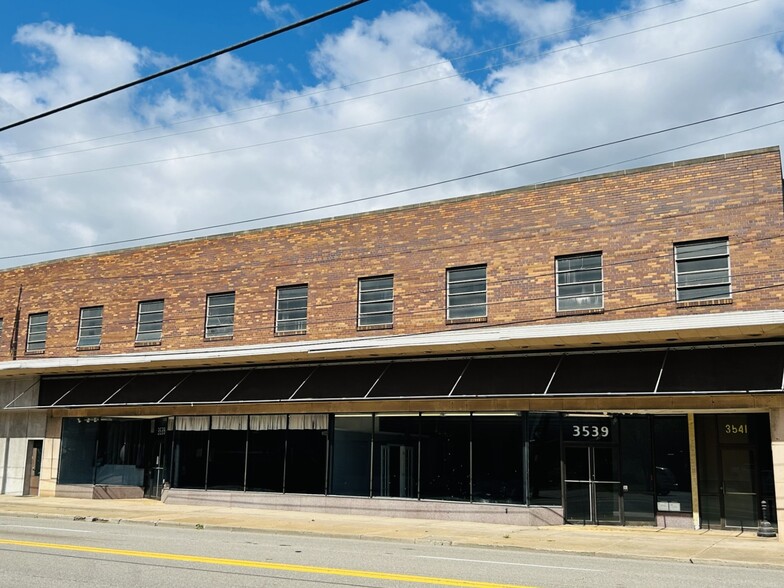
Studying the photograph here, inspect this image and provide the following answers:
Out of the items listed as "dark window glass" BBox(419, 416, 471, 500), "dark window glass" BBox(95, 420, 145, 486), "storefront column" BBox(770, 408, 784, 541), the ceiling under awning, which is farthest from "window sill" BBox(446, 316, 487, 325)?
"dark window glass" BBox(95, 420, 145, 486)

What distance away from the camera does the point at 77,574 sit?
456 inches

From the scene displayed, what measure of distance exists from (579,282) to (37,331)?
69.8ft

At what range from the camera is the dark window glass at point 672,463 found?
20.8m

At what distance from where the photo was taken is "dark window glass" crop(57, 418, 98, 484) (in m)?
30.8

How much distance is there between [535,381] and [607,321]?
2380 millimetres

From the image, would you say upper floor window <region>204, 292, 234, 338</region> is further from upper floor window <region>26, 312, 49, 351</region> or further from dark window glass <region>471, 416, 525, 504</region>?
dark window glass <region>471, 416, 525, 504</region>

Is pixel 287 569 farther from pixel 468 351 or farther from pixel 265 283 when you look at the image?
pixel 265 283

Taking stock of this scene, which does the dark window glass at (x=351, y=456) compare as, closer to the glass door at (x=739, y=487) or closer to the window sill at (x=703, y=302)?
the window sill at (x=703, y=302)

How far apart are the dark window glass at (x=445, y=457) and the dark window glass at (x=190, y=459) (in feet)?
25.8

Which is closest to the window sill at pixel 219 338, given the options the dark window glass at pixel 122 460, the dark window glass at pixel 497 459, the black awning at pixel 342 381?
the black awning at pixel 342 381

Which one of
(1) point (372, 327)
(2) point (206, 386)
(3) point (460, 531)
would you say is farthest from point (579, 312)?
(2) point (206, 386)

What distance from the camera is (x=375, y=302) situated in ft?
84.7

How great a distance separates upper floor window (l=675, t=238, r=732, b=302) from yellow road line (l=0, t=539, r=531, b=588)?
40.0 feet

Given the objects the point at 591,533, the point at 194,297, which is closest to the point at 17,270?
the point at 194,297
